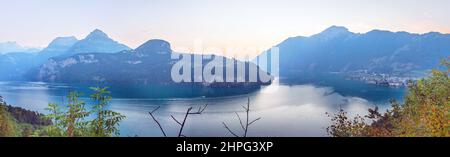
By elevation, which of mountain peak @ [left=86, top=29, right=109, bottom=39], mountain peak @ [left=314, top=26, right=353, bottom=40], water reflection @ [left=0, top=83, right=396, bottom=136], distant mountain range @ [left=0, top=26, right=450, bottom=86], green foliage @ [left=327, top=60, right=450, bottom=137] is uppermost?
mountain peak @ [left=314, top=26, right=353, bottom=40]

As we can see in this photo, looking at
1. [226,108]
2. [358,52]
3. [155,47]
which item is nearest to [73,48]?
[155,47]

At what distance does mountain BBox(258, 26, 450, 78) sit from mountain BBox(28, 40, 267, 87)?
28.2 meters

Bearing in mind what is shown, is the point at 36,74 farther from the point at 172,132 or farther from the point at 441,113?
the point at 441,113

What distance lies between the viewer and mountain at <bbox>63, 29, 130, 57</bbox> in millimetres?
79062

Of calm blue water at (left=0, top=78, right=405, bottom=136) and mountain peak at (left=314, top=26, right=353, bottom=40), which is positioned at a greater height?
mountain peak at (left=314, top=26, right=353, bottom=40)

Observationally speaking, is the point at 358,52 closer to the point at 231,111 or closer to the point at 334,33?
the point at 334,33

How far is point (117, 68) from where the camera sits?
59.1 meters

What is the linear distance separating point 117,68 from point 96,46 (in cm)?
2480

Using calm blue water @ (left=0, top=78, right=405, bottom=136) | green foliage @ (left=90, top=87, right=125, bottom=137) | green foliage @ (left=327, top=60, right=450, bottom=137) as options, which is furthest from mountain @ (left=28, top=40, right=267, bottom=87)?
green foliage @ (left=90, top=87, right=125, bottom=137)

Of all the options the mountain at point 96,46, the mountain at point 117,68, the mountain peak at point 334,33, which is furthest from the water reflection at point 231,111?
the mountain peak at point 334,33

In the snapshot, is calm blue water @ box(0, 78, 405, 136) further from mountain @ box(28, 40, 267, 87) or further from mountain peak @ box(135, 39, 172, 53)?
mountain peak @ box(135, 39, 172, 53)

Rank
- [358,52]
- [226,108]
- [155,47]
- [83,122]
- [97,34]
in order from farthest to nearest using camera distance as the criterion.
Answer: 1. [358,52]
2. [97,34]
3. [155,47]
4. [226,108]
5. [83,122]

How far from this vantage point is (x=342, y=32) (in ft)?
380
